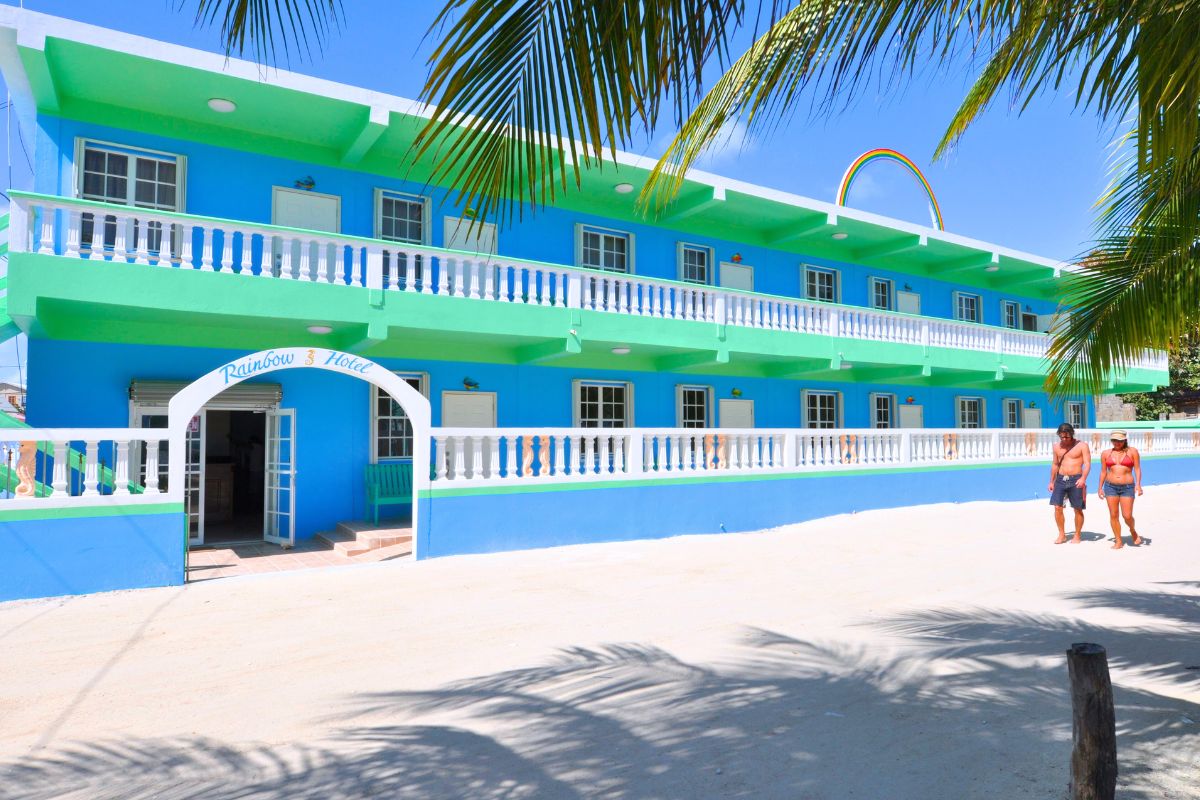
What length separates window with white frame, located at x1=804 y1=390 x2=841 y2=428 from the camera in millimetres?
17469

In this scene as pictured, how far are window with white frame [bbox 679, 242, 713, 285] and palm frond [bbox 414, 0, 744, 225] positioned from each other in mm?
13109

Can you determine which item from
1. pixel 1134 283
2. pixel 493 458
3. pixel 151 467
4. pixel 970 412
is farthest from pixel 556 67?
pixel 970 412

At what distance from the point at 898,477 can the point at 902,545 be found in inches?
148

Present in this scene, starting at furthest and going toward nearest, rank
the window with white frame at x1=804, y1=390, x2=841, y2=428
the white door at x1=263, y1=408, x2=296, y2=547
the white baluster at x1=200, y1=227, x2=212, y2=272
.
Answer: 1. the window with white frame at x1=804, y1=390, x2=841, y2=428
2. the white door at x1=263, y1=408, x2=296, y2=547
3. the white baluster at x1=200, y1=227, x2=212, y2=272

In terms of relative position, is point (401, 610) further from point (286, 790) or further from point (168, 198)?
point (168, 198)

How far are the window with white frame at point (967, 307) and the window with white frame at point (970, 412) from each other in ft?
7.32

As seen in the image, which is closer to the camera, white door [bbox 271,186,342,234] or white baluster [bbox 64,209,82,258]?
white baluster [bbox 64,209,82,258]

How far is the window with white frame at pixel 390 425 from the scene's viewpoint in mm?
A: 11930

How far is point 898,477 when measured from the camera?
1373cm

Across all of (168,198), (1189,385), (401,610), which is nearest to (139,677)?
(401,610)

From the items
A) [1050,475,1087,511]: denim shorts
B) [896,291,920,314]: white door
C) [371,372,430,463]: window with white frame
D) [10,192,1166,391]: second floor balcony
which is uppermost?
[896,291,920,314]: white door

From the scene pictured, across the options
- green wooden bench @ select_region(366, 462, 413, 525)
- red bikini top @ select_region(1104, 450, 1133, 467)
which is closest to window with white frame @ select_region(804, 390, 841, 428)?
red bikini top @ select_region(1104, 450, 1133, 467)

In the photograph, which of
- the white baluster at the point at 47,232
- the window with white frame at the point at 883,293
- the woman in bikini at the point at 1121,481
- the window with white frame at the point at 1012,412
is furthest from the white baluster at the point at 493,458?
the window with white frame at the point at 1012,412

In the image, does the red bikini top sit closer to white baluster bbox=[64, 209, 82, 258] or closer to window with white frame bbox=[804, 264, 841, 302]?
window with white frame bbox=[804, 264, 841, 302]
